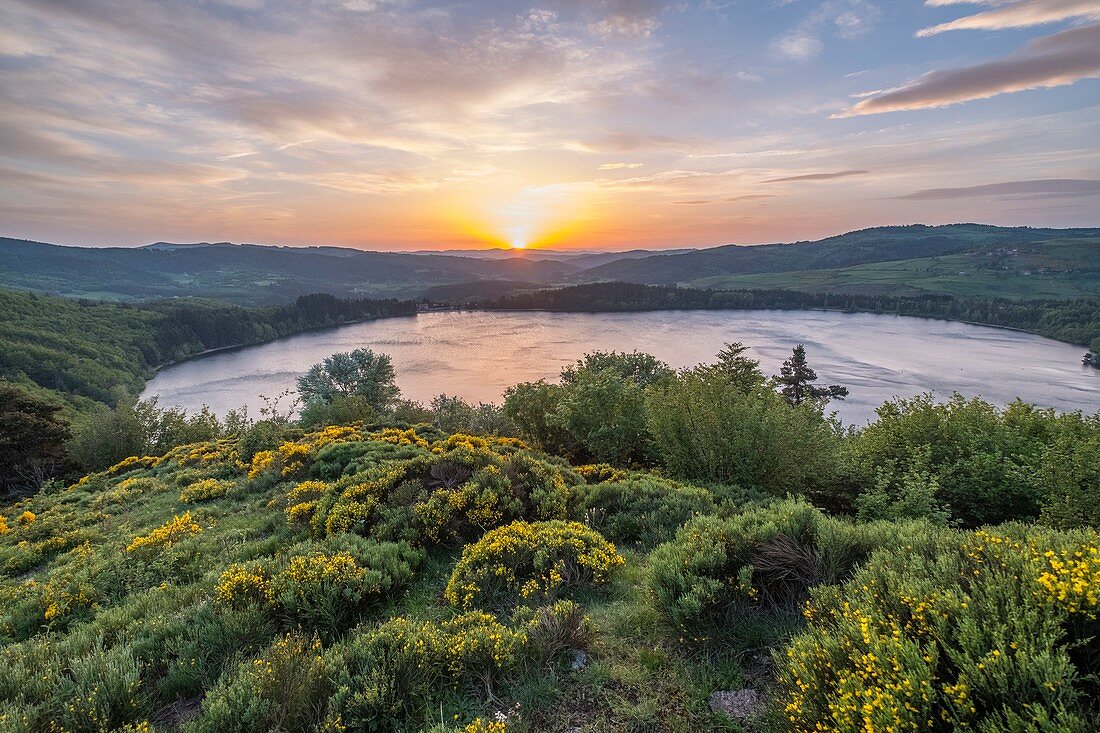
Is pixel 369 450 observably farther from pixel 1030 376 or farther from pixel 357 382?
pixel 1030 376

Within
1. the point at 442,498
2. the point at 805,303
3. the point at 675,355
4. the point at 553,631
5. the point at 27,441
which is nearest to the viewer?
the point at 553,631

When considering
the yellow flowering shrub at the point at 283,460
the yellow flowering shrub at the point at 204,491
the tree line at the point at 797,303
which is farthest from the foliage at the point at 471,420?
the tree line at the point at 797,303

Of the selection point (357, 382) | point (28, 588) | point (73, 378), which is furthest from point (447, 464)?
point (73, 378)

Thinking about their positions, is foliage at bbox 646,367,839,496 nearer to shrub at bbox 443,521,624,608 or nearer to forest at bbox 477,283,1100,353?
shrub at bbox 443,521,624,608

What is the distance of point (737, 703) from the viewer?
166 inches

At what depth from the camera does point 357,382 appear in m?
50.5

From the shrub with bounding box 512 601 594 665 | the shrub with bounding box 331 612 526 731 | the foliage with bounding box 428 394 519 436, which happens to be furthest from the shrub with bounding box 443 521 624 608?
the foliage with bounding box 428 394 519 436

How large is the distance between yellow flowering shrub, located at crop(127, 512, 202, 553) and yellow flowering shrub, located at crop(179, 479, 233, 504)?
2898 mm

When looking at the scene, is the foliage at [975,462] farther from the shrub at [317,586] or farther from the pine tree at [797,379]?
the pine tree at [797,379]

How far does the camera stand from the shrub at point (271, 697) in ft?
13.1

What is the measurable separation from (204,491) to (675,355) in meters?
82.3

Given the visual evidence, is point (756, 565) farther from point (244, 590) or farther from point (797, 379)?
point (797, 379)

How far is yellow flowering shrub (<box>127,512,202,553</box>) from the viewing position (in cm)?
894

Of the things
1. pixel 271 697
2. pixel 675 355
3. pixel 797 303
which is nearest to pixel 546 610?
pixel 271 697
